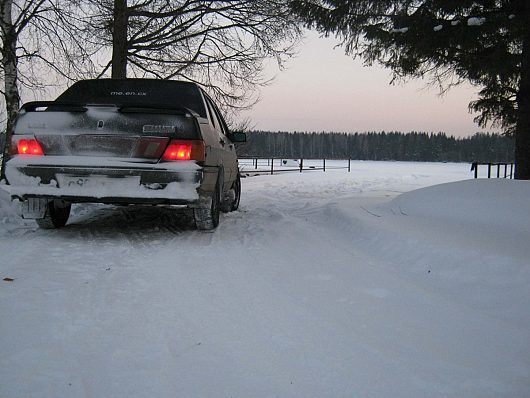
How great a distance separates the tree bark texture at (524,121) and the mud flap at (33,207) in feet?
26.6

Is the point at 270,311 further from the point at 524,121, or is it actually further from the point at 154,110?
the point at 524,121

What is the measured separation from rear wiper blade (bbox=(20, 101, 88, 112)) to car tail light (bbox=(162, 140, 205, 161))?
2.89 feet

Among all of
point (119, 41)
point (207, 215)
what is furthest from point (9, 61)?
point (207, 215)

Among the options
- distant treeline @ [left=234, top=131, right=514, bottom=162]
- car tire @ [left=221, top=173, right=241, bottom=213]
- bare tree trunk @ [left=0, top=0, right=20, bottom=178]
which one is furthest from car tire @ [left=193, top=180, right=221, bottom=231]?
distant treeline @ [left=234, top=131, right=514, bottom=162]

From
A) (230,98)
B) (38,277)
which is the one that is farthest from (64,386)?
(230,98)

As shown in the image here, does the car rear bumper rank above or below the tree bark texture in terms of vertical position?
below

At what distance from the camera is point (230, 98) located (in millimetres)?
11266

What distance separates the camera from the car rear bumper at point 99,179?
3750mm

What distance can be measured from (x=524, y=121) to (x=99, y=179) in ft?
25.3

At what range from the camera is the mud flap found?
4074mm

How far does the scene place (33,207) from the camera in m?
4.09

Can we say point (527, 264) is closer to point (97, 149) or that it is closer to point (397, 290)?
point (397, 290)

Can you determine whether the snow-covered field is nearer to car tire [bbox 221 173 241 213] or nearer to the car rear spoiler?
the car rear spoiler

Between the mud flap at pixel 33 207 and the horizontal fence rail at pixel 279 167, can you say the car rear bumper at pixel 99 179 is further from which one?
the horizontal fence rail at pixel 279 167
